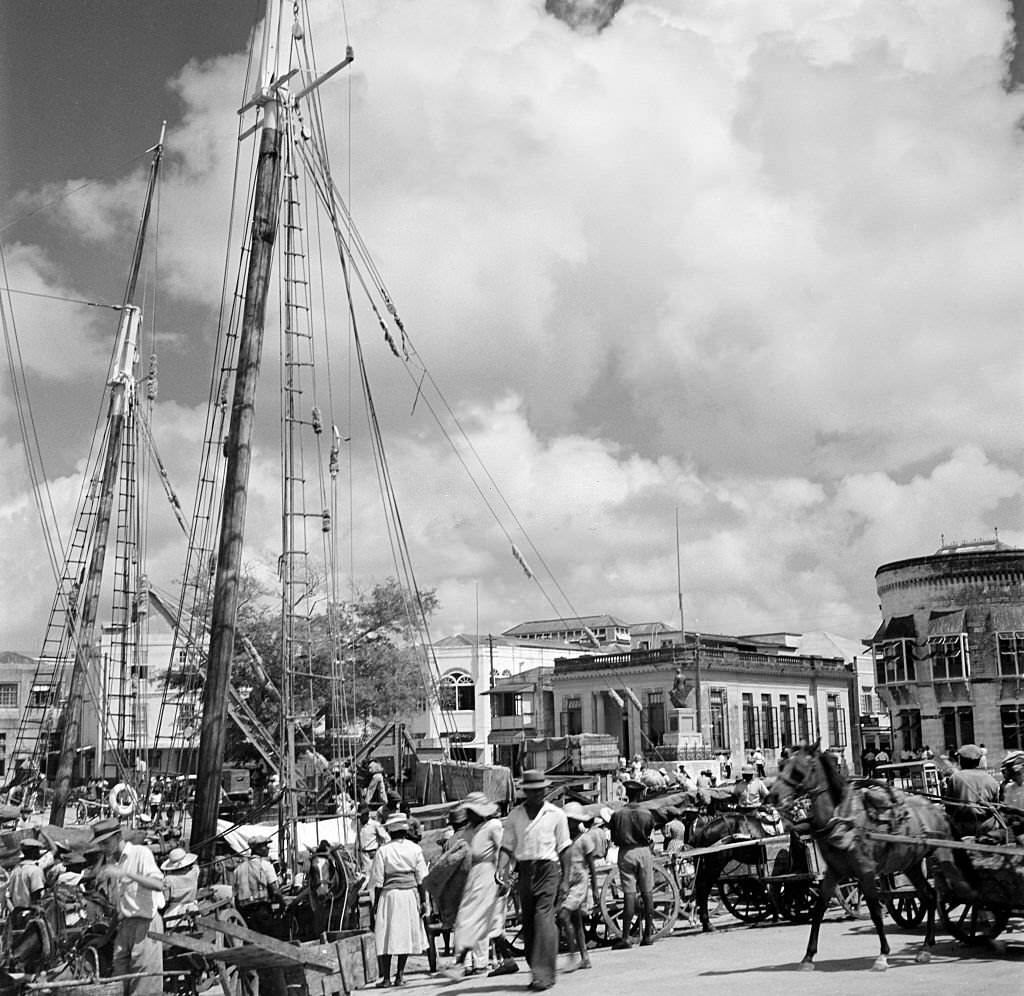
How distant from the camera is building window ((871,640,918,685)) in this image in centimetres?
4688

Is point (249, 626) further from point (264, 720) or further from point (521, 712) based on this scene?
point (521, 712)

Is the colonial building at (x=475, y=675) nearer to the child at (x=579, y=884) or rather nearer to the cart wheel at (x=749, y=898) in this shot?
the cart wheel at (x=749, y=898)

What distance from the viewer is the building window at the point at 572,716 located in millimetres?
58188

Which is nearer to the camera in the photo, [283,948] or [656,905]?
[283,948]

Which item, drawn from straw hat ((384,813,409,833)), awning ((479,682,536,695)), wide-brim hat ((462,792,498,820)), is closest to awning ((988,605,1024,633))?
awning ((479,682,536,695))

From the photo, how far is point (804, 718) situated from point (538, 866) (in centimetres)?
5198

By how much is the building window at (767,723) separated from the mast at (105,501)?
33388mm

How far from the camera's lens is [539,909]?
1029 cm

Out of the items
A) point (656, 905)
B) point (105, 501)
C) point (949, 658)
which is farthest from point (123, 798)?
point (949, 658)

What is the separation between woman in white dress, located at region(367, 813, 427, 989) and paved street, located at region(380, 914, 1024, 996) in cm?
32

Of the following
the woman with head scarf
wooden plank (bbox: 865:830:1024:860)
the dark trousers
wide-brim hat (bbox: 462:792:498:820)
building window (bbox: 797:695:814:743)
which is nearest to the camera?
the dark trousers

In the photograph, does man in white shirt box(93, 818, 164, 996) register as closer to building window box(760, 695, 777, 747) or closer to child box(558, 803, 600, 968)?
child box(558, 803, 600, 968)

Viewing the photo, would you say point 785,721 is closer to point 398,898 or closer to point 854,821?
point 398,898

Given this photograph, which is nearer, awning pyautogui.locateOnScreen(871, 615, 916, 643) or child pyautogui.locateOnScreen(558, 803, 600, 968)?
child pyautogui.locateOnScreen(558, 803, 600, 968)
